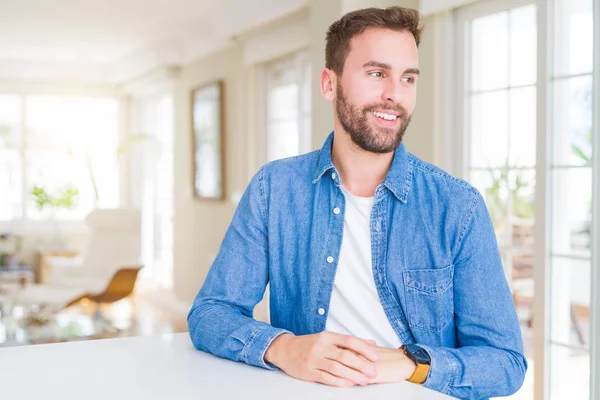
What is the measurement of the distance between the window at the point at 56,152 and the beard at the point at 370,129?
7338 millimetres

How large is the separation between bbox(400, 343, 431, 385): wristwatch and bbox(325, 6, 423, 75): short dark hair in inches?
22.1

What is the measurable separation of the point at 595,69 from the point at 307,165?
1.52 m

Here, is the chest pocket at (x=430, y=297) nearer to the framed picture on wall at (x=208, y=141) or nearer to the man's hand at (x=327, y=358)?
the man's hand at (x=327, y=358)

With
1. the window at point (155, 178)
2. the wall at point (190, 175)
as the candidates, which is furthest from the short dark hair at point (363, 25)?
the window at point (155, 178)

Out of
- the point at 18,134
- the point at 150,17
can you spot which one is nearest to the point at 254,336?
the point at 150,17

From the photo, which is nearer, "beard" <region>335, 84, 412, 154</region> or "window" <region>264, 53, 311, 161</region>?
"beard" <region>335, 84, 412, 154</region>

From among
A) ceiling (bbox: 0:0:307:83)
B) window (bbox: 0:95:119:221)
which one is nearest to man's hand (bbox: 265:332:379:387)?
ceiling (bbox: 0:0:307:83)

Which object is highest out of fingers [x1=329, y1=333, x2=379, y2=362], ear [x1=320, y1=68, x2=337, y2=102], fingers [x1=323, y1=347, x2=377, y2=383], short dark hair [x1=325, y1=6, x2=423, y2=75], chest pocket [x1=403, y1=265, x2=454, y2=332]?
short dark hair [x1=325, y1=6, x2=423, y2=75]

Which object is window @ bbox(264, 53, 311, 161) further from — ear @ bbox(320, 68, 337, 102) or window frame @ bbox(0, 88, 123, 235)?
window frame @ bbox(0, 88, 123, 235)

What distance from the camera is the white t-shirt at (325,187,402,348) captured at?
1369mm

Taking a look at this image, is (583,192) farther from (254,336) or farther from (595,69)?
(254,336)

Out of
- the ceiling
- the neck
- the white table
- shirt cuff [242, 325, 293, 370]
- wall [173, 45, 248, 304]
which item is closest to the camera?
the white table

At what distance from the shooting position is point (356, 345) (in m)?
1.14

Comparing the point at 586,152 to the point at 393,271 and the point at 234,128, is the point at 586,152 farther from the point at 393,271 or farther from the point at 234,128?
the point at 234,128
